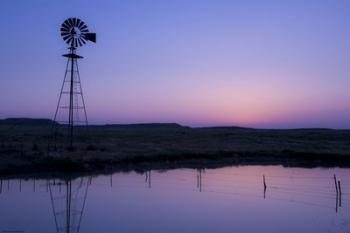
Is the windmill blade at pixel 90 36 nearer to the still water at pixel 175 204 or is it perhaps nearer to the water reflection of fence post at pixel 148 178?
the still water at pixel 175 204

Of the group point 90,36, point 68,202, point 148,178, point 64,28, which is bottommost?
point 68,202

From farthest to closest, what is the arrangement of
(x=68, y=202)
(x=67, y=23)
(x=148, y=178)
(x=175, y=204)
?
1. (x=67, y=23)
2. (x=148, y=178)
3. (x=68, y=202)
4. (x=175, y=204)

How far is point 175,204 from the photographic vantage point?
22750mm

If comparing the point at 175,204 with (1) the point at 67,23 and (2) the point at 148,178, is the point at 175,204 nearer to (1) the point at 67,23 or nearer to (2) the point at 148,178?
(2) the point at 148,178

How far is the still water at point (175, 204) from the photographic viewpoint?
1805 centimetres

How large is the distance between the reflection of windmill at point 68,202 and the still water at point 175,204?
4 cm

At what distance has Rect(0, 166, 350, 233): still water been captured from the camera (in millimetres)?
18047

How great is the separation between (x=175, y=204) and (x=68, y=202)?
206 inches

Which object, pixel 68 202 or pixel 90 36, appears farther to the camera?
pixel 90 36

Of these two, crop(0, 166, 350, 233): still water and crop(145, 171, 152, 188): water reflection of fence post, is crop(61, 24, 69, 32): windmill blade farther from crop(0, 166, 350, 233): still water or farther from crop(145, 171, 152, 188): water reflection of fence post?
crop(145, 171, 152, 188): water reflection of fence post

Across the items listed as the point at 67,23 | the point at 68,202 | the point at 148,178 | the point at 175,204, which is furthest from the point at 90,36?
the point at 175,204

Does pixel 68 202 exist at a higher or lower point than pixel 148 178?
lower

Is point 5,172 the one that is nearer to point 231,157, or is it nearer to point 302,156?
point 231,157

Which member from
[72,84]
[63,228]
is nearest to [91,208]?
[63,228]
